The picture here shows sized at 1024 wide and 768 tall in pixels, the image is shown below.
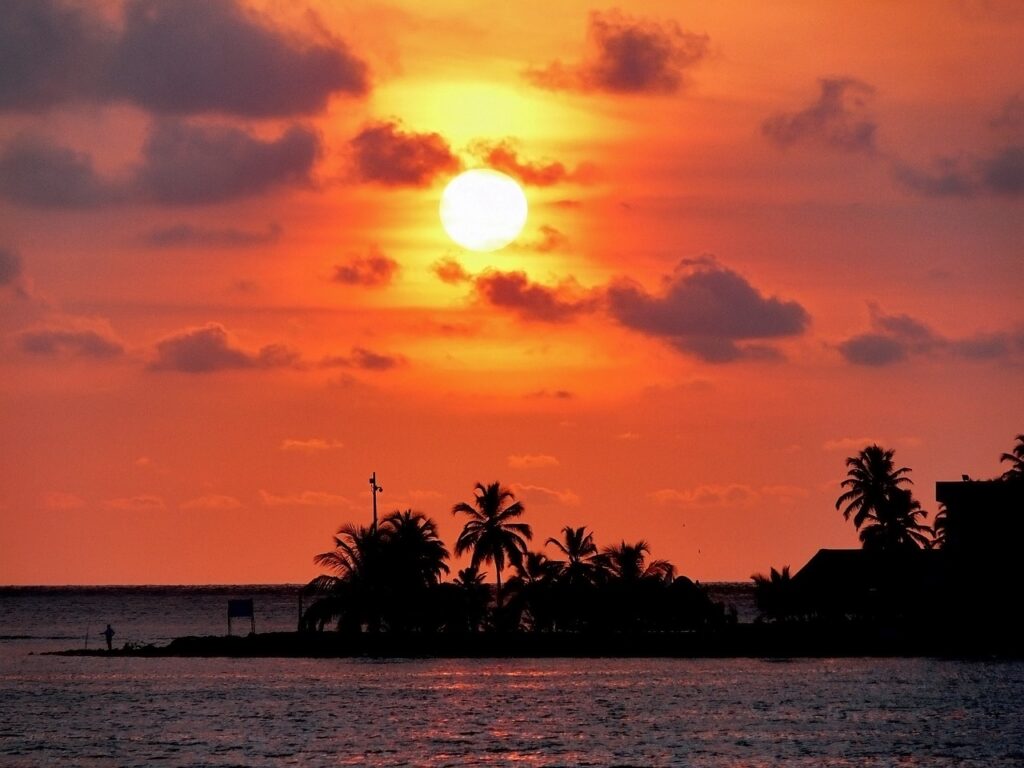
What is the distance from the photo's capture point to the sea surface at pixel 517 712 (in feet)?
208

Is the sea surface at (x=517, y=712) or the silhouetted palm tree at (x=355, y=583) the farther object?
the silhouetted palm tree at (x=355, y=583)

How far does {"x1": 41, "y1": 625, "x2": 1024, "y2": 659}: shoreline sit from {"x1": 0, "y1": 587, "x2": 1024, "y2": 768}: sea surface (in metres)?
2.74

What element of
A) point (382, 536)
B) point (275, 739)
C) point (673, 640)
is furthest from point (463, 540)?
point (275, 739)

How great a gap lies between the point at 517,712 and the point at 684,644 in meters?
33.0

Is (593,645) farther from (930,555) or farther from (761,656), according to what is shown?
(930,555)

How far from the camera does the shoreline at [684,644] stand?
10500cm

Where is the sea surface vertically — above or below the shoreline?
below

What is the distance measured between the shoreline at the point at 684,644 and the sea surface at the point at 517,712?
2737 millimetres

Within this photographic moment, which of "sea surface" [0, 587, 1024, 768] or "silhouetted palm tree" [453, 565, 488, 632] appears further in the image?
"silhouetted palm tree" [453, 565, 488, 632]

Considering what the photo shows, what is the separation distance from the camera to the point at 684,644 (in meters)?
108

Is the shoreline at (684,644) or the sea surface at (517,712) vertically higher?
the shoreline at (684,644)

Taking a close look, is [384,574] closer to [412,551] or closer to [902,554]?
[412,551]

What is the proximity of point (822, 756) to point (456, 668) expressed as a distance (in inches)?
1568

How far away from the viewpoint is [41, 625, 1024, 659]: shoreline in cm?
10500
